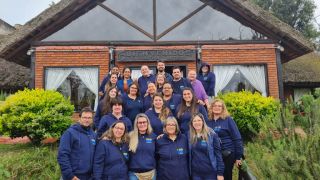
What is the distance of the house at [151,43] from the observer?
478 inches

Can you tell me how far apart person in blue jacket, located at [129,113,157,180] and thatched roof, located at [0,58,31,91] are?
12597 mm

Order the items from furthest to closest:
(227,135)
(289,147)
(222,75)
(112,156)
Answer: (222,75) < (227,135) < (112,156) < (289,147)

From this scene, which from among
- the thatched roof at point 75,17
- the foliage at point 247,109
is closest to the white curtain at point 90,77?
the thatched roof at point 75,17

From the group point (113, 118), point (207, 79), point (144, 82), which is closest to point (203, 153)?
point (113, 118)

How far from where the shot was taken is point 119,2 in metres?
12.6

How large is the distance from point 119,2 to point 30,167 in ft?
23.3

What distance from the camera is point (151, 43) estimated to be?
12.2 metres

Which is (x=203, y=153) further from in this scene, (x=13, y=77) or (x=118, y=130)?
(x=13, y=77)

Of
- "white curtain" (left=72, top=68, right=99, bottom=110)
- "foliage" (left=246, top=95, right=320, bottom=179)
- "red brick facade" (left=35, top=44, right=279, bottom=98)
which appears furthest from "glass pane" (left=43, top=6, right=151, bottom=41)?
"foliage" (left=246, top=95, right=320, bottom=179)

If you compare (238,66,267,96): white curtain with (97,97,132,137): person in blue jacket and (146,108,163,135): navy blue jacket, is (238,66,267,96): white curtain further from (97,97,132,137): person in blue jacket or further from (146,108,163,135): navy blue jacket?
(97,97,132,137): person in blue jacket

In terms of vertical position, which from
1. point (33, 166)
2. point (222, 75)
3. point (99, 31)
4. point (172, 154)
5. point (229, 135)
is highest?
point (99, 31)

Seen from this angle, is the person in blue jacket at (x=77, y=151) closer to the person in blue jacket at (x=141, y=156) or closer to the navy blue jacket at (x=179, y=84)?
the person in blue jacket at (x=141, y=156)

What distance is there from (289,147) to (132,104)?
3.50 m

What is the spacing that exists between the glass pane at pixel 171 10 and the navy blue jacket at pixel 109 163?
795 centimetres
